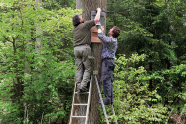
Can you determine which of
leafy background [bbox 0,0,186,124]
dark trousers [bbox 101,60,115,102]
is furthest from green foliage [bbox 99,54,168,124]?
dark trousers [bbox 101,60,115,102]

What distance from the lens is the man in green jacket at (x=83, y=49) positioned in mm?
3643

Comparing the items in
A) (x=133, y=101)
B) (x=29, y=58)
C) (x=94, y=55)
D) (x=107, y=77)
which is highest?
(x=94, y=55)

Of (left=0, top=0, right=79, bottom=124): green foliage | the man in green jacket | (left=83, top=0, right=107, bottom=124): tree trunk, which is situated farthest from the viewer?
(left=0, top=0, right=79, bottom=124): green foliage

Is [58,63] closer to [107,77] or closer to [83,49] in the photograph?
[83,49]

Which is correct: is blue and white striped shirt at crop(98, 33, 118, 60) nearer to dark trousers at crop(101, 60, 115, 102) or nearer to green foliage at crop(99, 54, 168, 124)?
dark trousers at crop(101, 60, 115, 102)

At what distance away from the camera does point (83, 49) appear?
3646 mm

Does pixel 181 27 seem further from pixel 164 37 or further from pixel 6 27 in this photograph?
pixel 6 27

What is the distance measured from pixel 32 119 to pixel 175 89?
617 cm

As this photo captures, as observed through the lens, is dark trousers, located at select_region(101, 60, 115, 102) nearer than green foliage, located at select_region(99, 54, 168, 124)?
Yes

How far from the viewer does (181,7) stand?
7426 mm

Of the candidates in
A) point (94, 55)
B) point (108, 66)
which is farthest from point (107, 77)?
point (94, 55)

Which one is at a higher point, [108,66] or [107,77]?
[108,66]

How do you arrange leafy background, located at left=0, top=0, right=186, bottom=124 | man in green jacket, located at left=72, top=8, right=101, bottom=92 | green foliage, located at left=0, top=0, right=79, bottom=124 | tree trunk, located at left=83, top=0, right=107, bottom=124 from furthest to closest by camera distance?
green foliage, located at left=0, top=0, right=79, bottom=124 → leafy background, located at left=0, top=0, right=186, bottom=124 → tree trunk, located at left=83, top=0, right=107, bottom=124 → man in green jacket, located at left=72, top=8, right=101, bottom=92

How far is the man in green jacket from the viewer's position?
364 centimetres
